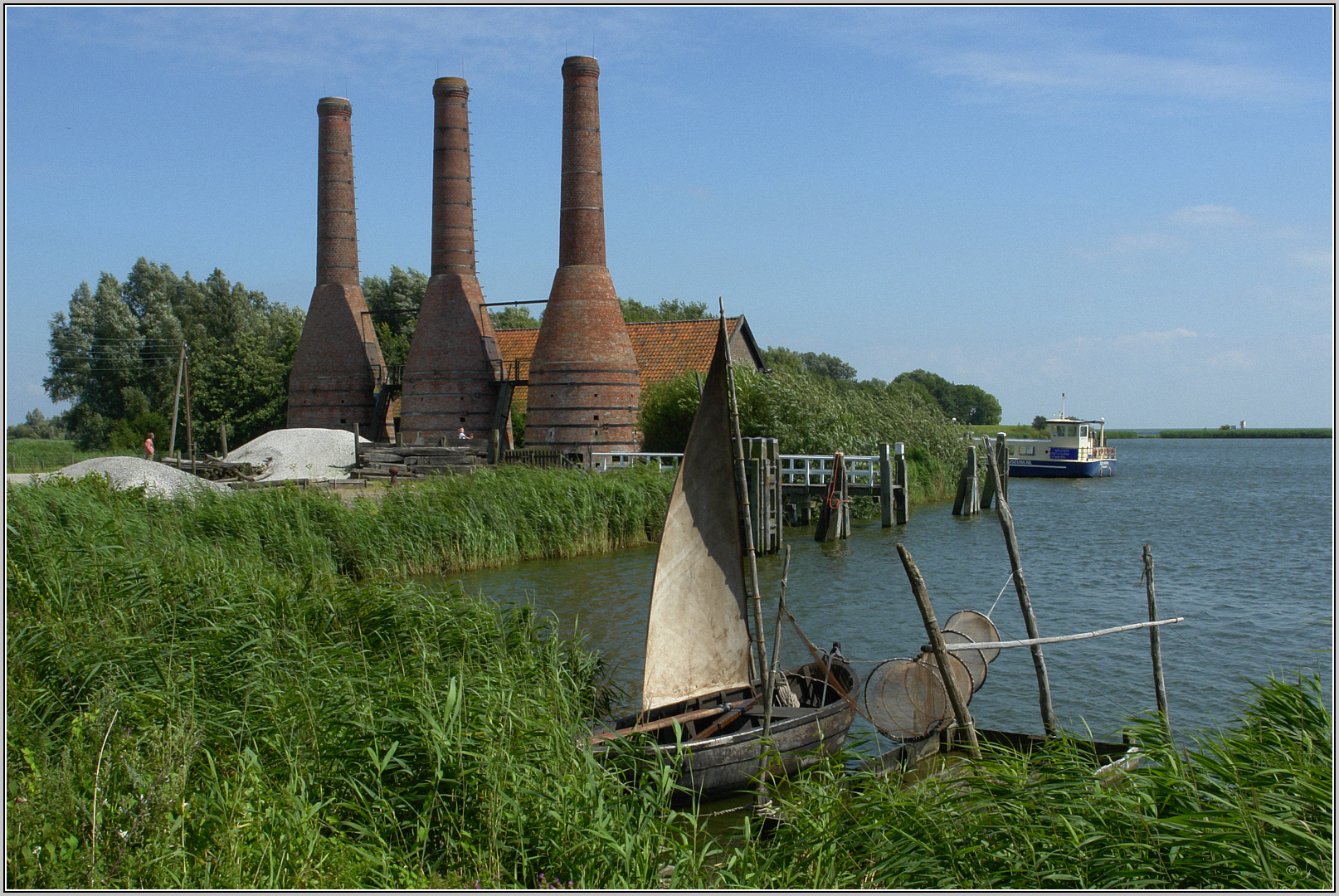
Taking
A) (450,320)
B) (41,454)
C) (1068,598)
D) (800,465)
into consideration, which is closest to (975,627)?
(1068,598)

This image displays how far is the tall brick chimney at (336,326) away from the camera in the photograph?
30203 mm

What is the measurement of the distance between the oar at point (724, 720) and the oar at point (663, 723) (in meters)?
0.03

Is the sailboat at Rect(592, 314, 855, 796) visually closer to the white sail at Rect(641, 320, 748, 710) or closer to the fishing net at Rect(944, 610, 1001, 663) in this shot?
the white sail at Rect(641, 320, 748, 710)

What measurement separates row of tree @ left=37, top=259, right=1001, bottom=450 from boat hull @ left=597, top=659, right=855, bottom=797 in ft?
88.9

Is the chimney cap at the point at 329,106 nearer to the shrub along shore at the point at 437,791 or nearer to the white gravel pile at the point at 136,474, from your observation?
the white gravel pile at the point at 136,474

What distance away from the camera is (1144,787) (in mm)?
5340

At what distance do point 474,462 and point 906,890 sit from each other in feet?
77.2

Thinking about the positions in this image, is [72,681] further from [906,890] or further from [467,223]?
[467,223]

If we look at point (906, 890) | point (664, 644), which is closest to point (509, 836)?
point (906, 890)

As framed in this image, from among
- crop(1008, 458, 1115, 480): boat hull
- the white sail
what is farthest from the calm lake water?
crop(1008, 458, 1115, 480): boat hull

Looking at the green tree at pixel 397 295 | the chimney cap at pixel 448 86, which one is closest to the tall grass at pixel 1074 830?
the chimney cap at pixel 448 86

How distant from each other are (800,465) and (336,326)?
15005 mm

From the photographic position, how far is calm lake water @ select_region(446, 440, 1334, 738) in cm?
1026

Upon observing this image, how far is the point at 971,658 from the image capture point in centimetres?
859
